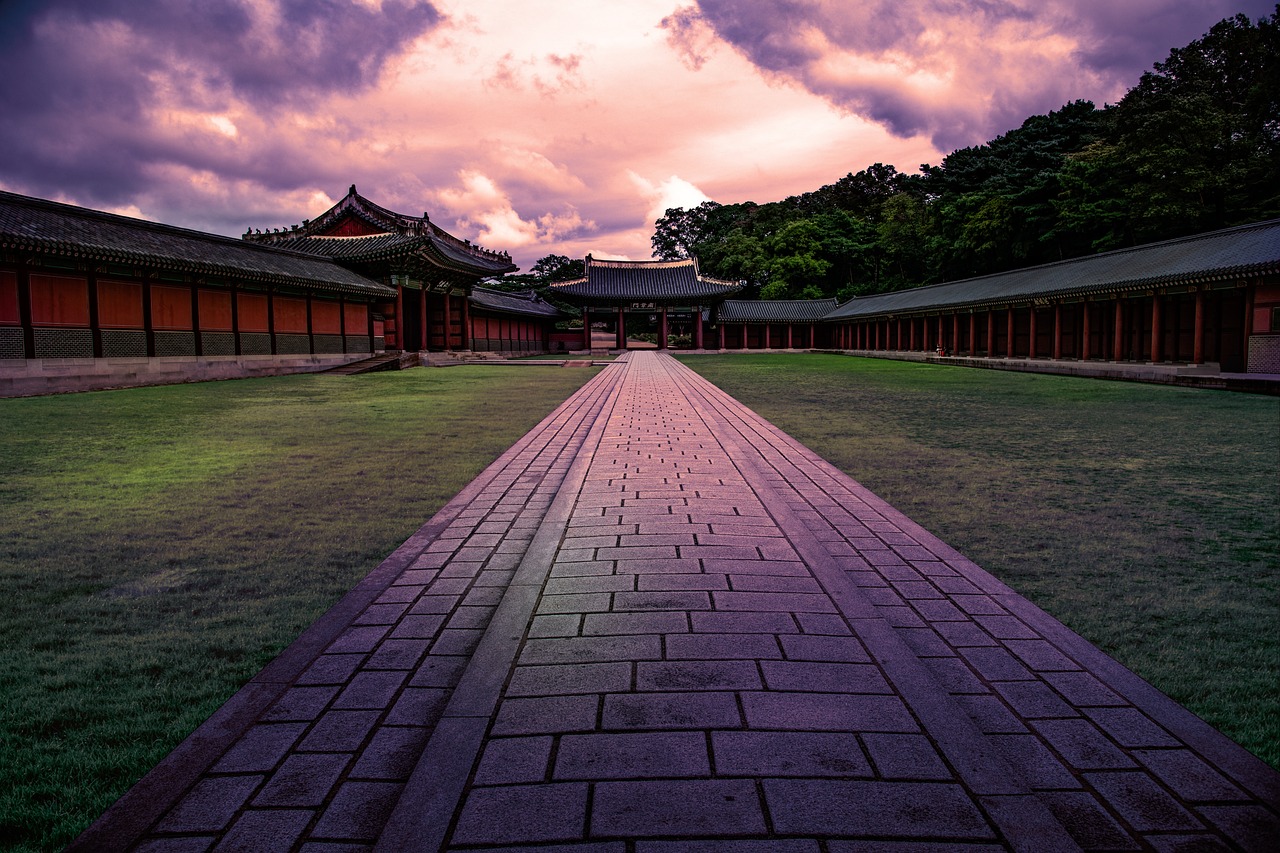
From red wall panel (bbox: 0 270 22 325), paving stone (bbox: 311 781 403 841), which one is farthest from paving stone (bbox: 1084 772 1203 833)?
red wall panel (bbox: 0 270 22 325)

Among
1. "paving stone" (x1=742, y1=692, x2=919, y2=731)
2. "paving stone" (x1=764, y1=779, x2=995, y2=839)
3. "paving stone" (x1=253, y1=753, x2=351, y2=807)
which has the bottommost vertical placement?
"paving stone" (x1=253, y1=753, x2=351, y2=807)

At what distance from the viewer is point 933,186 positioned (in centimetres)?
5194

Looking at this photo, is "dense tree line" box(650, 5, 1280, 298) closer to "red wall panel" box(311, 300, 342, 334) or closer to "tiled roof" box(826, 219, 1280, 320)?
"tiled roof" box(826, 219, 1280, 320)

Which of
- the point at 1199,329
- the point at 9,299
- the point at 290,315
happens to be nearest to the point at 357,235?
the point at 290,315

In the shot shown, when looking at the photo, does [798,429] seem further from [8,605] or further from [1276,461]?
[8,605]

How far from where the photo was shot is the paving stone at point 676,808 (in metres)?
1.87

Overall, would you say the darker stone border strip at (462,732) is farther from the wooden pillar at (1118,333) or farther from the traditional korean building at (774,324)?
the traditional korean building at (774,324)

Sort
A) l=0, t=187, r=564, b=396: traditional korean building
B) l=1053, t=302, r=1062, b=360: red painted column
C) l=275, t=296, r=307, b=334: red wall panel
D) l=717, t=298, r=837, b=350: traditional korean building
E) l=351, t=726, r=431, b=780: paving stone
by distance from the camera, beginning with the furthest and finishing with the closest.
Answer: l=717, t=298, r=837, b=350: traditional korean building, l=1053, t=302, r=1062, b=360: red painted column, l=275, t=296, r=307, b=334: red wall panel, l=0, t=187, r=564, b=396: traditional korean building, l=351, t=726, r=431, b=780: paving stone

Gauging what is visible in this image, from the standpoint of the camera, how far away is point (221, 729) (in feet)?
8.05

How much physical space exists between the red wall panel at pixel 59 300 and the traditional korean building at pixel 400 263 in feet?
37.9

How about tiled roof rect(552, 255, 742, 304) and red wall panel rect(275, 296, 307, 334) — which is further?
tiled roof rect(552, 255, 742, 304)

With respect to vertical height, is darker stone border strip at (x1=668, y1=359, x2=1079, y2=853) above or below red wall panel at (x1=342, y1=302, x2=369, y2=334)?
below

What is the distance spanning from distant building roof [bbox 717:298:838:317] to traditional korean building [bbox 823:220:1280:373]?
14.8 meters

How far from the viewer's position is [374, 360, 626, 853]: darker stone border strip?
1.85m
